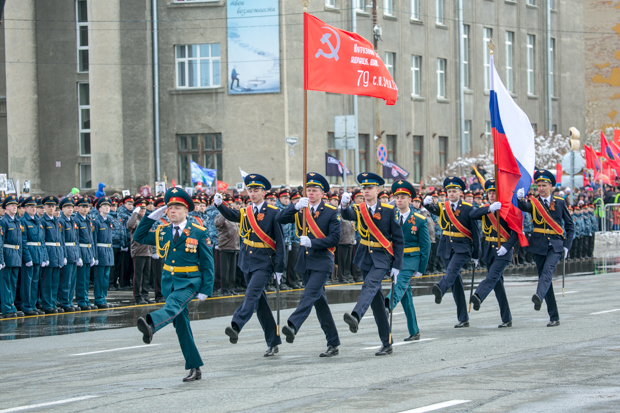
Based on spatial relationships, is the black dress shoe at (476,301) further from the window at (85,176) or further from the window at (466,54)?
the window at (466,54)

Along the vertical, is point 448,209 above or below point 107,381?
above

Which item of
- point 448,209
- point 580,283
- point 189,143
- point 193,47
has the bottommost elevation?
point 580,283

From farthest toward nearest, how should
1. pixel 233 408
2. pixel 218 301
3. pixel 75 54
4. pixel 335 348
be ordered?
pixel 75 54 → pixel 218 301 → pixel 335 348 → pixel 233 408

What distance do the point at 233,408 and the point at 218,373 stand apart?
202cm

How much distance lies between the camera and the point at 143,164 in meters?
38.3

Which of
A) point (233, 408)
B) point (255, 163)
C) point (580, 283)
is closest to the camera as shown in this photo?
point (233, 408)

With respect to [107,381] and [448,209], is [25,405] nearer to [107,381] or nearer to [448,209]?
[107,381]

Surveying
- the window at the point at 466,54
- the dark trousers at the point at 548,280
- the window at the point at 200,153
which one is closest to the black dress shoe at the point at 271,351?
the dark trousers at the point at 548,280

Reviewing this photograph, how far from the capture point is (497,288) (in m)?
13.8

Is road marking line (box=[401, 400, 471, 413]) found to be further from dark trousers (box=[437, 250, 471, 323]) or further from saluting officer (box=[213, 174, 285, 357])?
dark trousers (box=[437, 250, 471, 323])

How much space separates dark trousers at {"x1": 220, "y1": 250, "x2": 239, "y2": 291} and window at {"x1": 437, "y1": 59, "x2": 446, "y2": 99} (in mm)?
27430

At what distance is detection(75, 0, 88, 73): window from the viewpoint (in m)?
40.7

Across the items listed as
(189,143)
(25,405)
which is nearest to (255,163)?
(189,143)

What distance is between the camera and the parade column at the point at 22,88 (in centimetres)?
4084
